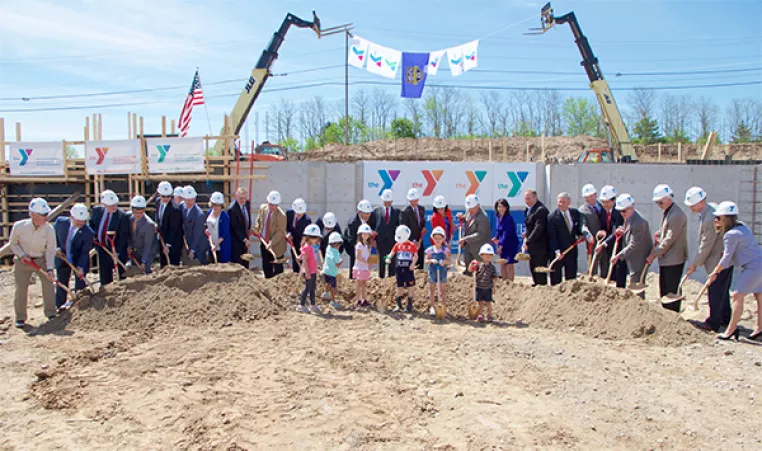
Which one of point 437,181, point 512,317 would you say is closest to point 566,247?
point 512,317

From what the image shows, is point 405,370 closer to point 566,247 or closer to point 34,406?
point 34,406

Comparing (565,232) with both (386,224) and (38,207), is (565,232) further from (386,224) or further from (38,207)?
(38,207)

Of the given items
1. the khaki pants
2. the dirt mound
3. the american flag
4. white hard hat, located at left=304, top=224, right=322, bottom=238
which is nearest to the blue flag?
the american flag

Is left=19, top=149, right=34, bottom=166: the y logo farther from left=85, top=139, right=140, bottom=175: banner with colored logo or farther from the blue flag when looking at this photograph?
the blue flag

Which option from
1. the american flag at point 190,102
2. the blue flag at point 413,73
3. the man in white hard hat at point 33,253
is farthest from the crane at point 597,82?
the man in white hard hat at point 33,253

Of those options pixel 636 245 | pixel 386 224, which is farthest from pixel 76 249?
pixel 636 245

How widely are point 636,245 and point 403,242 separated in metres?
3.20

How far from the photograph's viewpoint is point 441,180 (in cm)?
1407

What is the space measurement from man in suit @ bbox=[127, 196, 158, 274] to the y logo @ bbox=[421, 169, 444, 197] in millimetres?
6886

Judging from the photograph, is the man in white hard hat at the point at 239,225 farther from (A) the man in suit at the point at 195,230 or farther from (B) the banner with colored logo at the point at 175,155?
(B) the banner with colored logo at the point at 175,155

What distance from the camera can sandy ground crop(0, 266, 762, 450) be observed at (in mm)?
4375

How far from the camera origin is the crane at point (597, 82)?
18781 mm

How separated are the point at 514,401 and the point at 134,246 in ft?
22.2

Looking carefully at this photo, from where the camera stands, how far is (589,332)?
736cm
